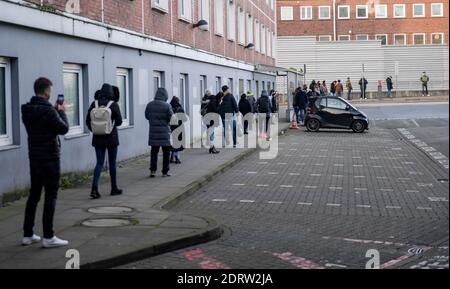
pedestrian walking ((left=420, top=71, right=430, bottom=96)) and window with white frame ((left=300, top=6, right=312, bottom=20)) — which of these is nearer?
pedestrian walking ((left=420, top=71, right=430, bottom=96))

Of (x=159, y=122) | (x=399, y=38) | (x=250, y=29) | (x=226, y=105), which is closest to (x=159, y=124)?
(x=159, y=122)

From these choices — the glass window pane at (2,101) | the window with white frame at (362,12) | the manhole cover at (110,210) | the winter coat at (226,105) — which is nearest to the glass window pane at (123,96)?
the winter coat at (226,105)

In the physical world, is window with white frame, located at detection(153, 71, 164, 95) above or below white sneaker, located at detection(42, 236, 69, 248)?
above

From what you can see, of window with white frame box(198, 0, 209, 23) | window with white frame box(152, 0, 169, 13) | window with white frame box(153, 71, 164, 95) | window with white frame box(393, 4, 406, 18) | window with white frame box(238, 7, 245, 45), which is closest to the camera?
window with white frame box(152, 0, 169, 13)

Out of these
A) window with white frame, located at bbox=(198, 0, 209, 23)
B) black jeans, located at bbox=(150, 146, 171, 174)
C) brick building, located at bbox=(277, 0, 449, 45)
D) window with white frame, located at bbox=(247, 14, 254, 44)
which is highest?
brick building, located at bbox=(277, 0, 449, 45)

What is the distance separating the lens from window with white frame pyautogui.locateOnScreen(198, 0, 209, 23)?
86.1ft

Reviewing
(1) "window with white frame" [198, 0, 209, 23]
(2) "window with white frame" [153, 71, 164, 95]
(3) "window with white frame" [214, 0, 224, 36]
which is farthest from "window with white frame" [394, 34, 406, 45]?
(2) "window with white frame" [153, 71, 164, 95]

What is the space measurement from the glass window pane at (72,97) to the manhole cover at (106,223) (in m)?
4.92

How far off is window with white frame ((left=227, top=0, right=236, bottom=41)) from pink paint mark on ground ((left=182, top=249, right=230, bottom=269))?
24901 millimetres

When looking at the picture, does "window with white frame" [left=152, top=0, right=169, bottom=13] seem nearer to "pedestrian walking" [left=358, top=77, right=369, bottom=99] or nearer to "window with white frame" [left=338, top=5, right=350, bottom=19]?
"pedestrian walking" [left=358, top=77, right=369, bottom=99]

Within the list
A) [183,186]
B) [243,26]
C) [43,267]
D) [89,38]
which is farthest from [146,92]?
[243,26]

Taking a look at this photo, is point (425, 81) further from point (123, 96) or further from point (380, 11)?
point (123, 96)

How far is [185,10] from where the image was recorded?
78.8 ft
